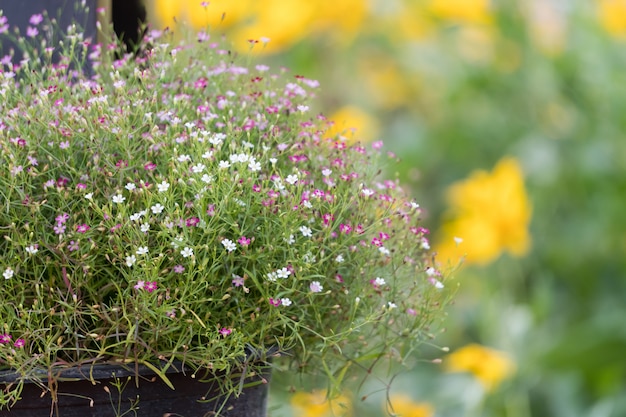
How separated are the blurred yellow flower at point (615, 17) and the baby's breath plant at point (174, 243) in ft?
8.07

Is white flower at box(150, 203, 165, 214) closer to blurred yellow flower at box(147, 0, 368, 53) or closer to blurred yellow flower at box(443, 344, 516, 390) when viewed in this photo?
blurred yellow flower at box(443, 344, 516, 390)

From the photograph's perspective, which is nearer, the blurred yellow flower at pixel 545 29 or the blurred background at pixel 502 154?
the blurred background at pixel 502 154

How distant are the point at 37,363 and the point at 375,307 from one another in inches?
16.9

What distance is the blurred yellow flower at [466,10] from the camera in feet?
11.1

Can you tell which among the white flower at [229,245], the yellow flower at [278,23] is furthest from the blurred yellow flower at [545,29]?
the white flower at [229,245]

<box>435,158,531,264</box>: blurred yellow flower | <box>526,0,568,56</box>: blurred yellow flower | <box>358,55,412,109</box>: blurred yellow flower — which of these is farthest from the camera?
<box>358,55,412,109</box>: blurred yellow flower

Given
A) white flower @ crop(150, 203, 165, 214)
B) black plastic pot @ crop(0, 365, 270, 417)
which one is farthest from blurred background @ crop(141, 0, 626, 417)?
white flower @ crop(150, 203, 165, 214)

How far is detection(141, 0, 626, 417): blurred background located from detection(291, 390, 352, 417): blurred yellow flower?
495mm

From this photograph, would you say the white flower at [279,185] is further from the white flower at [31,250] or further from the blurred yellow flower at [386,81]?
the blurred yellow flower at [386,81]

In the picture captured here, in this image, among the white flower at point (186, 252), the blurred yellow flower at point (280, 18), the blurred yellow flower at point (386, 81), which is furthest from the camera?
the blurred yellow flower at point (386, 81)

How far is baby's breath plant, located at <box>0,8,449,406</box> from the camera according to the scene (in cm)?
99

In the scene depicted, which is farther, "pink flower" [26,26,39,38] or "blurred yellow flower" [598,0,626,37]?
"blurred yellow flower" [598,0,626,37]

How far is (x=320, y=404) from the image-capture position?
46.6 inches

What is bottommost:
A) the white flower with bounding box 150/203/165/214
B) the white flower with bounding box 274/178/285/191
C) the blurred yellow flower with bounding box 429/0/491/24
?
the white flower with bounding box 150/203/165/214
